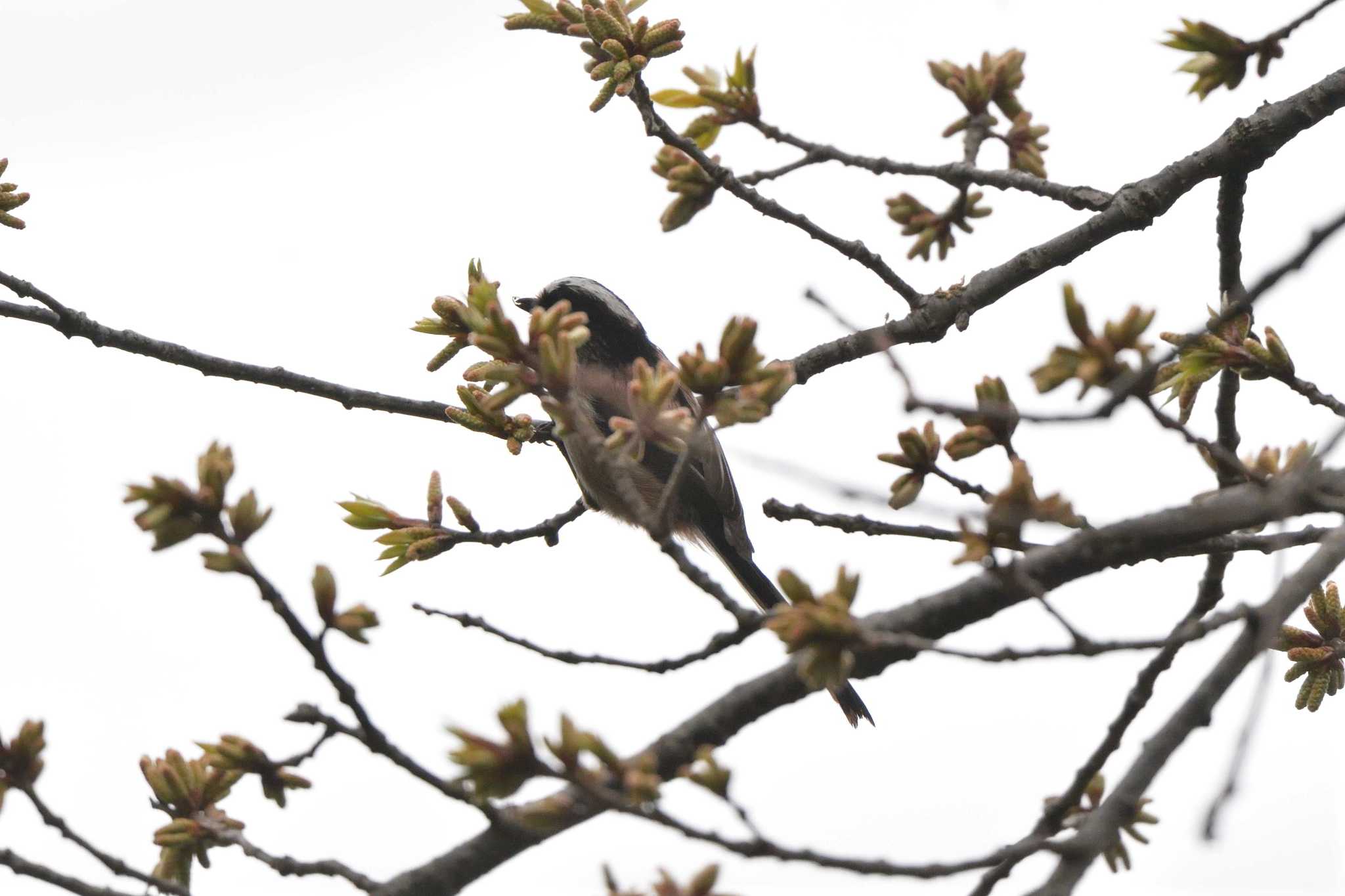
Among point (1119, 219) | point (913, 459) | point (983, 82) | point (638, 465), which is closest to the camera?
point (913, 459)

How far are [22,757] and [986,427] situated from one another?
73.1 inches

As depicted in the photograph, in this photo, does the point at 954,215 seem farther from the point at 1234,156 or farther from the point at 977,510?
the point at 977,510

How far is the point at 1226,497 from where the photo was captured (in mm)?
2256

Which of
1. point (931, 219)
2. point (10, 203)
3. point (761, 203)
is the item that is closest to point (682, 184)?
point (761, 203)

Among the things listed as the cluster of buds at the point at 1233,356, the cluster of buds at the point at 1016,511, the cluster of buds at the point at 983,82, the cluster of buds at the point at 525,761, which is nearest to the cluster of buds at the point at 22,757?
the cluster of buds at the point at 525,761

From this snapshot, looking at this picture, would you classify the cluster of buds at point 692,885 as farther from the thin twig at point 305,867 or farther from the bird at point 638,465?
the bird at point 638,465

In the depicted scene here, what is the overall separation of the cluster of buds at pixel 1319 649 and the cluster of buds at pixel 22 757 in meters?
2.63

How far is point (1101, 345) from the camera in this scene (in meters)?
2.10

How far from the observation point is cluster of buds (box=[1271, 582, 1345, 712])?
122 inches

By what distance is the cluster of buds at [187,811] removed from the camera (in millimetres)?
2424

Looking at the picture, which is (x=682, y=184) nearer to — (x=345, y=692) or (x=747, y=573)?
(x=345, y=692)

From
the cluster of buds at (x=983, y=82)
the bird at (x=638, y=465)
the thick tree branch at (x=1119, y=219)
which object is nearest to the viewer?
the thick tree branch at (x=1119, y=219)

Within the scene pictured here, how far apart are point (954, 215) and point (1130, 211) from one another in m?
0.58

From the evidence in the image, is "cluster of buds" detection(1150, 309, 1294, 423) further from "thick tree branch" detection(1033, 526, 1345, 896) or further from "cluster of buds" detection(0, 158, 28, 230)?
"cluster of buds" detection(0, 158, 28, 230)
